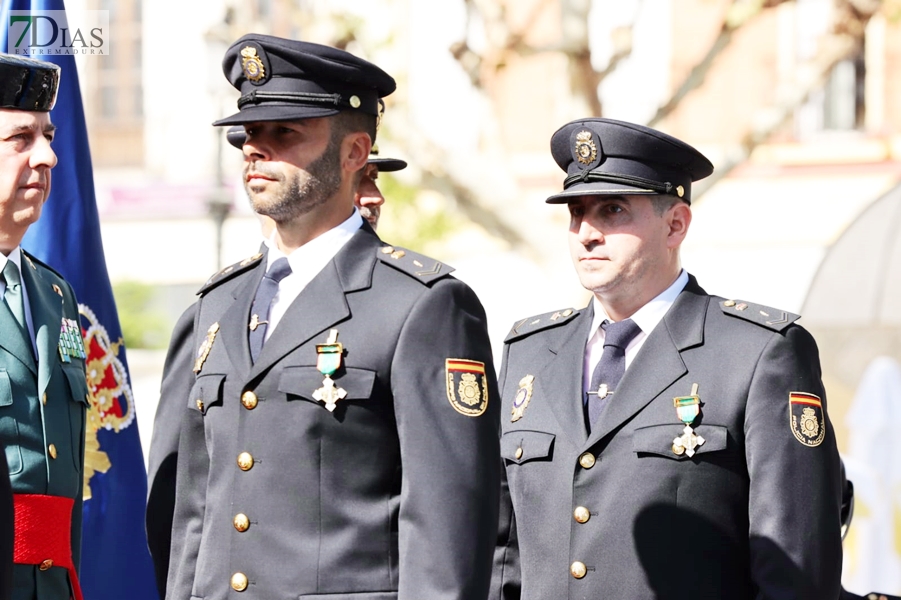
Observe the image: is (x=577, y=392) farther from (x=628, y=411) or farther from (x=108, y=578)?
(x=108, y=578)

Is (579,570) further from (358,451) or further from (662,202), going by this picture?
(662,202)

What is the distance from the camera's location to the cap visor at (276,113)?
348 cm

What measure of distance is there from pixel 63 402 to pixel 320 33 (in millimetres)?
6144

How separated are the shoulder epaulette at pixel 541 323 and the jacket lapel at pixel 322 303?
958mm

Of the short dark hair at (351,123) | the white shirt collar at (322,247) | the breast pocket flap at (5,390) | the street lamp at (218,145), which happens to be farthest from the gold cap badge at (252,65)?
the street lamp at (218,145)

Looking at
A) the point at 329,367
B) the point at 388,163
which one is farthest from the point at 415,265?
the point at 388,163

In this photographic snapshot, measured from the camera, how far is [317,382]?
134 inches

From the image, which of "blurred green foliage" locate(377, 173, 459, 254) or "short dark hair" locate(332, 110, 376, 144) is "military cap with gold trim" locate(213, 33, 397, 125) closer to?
"short dark hair" locate(332, 110, 376, 144)

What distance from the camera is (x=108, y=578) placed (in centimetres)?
495

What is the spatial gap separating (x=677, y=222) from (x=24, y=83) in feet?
5.80

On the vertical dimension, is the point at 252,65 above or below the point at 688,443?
above

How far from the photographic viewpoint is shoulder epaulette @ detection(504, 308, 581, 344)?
4449mm

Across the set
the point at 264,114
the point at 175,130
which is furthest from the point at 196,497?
the point at 175,130

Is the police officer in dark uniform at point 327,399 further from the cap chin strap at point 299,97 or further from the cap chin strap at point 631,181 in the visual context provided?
the cap chin strap at point 631,181
